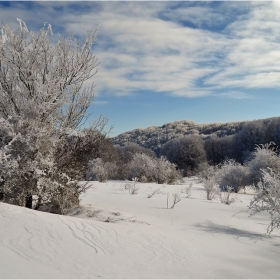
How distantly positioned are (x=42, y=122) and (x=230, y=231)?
4.56 metres

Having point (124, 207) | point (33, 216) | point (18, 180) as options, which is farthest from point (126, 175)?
point (33, 216)

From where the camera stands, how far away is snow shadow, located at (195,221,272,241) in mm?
5582

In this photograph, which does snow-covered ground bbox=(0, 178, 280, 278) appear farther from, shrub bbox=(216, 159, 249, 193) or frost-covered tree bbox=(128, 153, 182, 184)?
frost-covered tree bbox=(128, 153, 182, 184)

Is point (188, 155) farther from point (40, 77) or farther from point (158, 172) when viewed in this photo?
point (40, 77)

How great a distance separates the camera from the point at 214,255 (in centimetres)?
442

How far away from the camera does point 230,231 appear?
5.93m

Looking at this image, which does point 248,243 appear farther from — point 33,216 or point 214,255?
point 33,216

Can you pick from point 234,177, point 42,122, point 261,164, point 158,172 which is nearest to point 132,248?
point 42,122

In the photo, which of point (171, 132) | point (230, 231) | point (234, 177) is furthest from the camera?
point (171, 132)

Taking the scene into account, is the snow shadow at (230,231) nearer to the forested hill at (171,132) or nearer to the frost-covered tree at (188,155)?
the frost-covered tree at (188,155)

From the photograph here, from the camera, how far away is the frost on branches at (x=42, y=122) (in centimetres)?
659

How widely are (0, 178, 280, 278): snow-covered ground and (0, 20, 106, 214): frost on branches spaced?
1.21 metres

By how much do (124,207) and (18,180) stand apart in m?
2.82

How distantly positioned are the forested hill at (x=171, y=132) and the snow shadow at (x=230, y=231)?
51215 mm
